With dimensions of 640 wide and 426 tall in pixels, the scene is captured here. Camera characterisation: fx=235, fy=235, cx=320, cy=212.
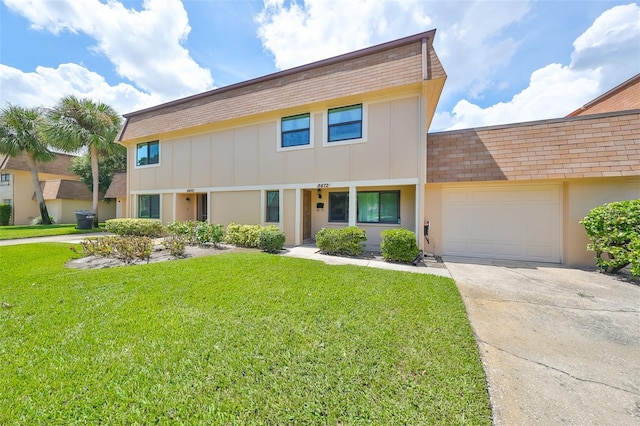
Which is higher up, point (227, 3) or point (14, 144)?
point (227, 3)

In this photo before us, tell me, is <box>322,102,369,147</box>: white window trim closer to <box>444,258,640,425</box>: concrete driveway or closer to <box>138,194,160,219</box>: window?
<box>444,258,640,425</box>: concrete driveway

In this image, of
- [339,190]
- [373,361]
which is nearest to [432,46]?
[339,190]

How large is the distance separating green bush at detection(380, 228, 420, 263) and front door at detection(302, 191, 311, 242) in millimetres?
4119

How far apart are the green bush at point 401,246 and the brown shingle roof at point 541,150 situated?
103 inches

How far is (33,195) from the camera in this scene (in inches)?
839

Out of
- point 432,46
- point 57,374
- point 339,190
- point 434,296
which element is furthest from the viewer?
point 339,190

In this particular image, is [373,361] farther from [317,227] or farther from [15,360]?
[317,227]

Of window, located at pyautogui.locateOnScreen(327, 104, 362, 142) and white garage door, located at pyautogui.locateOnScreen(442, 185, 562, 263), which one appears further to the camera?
window, located at pyautogui.locateOnScreen(327, 104, 362, 142)

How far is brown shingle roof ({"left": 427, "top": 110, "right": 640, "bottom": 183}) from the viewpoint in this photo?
6.88 meters

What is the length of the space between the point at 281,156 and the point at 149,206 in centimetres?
933

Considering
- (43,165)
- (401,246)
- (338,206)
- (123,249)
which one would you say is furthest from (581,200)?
(43,165)

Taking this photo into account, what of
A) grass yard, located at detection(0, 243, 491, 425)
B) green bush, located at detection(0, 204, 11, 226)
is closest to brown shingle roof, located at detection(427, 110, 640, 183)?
grass yard, located at detection(0, 243, 491, 425)

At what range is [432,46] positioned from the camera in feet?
25.5

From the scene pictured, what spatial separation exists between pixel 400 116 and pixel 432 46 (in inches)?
92.7
